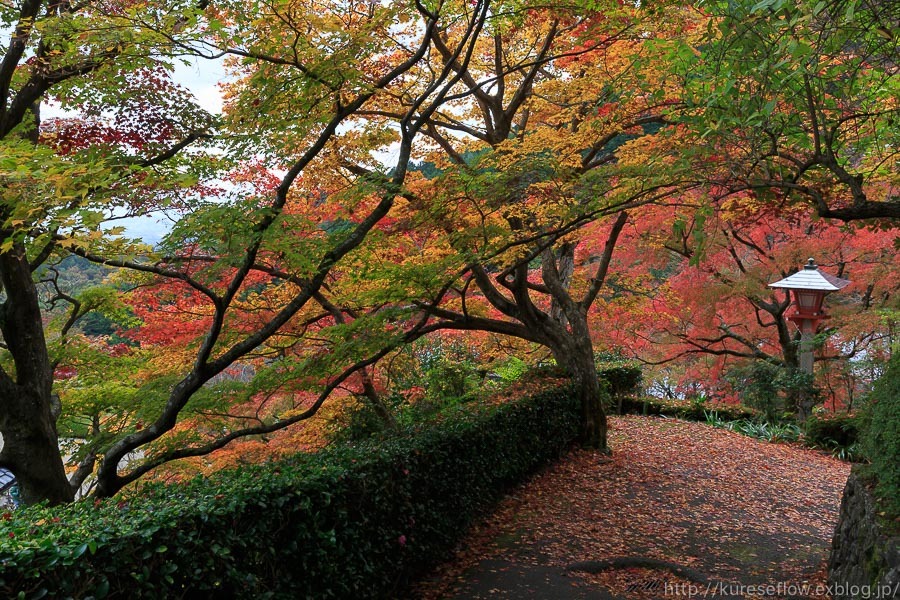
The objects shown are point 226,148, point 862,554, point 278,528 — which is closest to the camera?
point 278,528

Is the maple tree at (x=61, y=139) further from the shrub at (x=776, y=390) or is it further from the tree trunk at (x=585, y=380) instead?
the shrub at (x=776, y=390)

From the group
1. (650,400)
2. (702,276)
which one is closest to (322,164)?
(702,276)

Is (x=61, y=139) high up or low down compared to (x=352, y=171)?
up

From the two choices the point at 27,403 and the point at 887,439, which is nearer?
the point at 887,439

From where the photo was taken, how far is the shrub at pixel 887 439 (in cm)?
335

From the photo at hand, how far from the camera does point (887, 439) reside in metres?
3.47

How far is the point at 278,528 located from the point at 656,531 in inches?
153

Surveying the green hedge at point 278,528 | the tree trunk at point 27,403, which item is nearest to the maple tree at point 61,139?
the tree trunk at point 27,403

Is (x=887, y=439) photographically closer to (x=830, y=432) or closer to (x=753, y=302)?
(x=830, y=432)

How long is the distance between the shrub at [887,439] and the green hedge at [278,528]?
296 centimetres

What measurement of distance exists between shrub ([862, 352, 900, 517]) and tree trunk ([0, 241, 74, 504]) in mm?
5734

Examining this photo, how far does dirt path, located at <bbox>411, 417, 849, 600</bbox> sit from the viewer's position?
465 cm

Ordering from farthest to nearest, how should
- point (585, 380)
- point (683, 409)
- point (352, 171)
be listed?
point (683, 409) < point (585, 380) < point (352, 171)

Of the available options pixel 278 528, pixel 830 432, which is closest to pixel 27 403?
pixel 278 528
